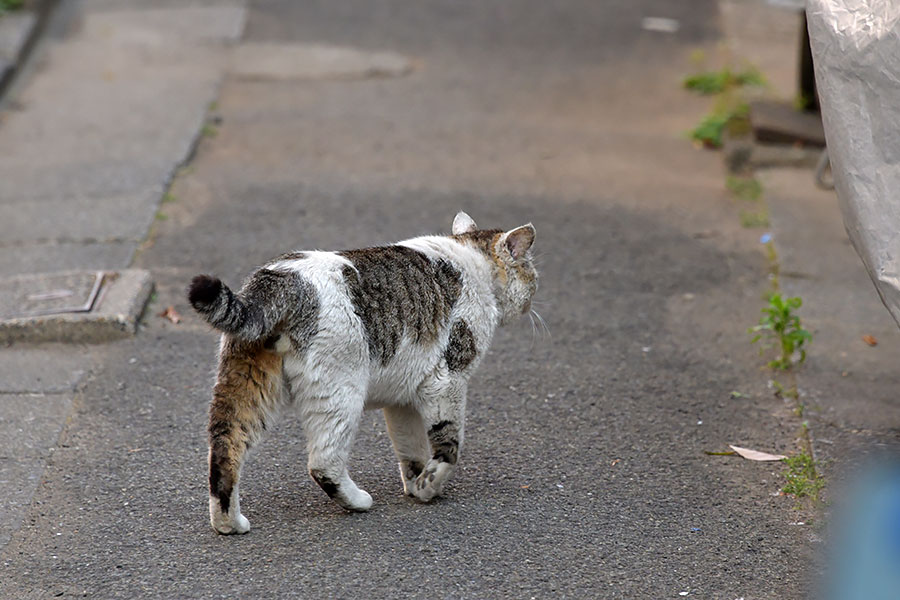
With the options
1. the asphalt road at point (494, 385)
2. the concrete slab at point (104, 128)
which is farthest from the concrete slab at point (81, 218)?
the asphalt road at point (494, 385)

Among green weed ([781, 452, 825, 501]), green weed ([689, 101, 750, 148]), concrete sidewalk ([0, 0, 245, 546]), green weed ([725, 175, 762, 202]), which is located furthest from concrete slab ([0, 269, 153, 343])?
green weed ([689, 101, 750, 148])

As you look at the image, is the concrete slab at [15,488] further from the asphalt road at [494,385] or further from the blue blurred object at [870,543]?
the blue blurred object at [870,543]

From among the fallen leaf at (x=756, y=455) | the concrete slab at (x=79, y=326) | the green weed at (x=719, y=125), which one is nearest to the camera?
the fallen leaf at (x=756, y=455)

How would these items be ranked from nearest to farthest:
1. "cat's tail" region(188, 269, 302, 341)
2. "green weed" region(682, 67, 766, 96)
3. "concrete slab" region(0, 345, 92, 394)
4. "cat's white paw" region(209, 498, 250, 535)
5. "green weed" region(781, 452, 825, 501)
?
"cat's tail" region(188, 269, 302, 341), "cat's white paw" region(209, 498, 250, 535), "green weed" region(781, 452, 825, 501), "concrete slab" region(0, 345, 92, 394), "green weed" region(682, 67, 766, 96)

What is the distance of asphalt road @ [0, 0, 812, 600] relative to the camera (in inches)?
148

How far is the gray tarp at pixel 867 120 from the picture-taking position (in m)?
4.11

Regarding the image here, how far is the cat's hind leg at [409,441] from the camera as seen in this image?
4.19 metres

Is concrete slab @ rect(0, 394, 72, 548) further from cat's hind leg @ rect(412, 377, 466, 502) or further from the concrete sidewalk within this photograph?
cat's hind leg @ rect(412, 377, 466, 502)

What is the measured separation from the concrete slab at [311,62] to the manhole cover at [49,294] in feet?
13.2

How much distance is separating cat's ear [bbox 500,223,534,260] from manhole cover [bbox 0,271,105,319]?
2.43 m

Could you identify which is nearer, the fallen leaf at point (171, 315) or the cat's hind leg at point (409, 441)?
the cat's hind leg at point (409, 441)

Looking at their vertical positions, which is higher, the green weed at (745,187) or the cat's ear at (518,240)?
the cat's ear at (518,240)

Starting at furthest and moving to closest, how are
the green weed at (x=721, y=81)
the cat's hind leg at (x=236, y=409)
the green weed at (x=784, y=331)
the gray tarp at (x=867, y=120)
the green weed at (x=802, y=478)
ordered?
1. the green weed at (x=721, y=81)
2. the green weed at (x=784, y=331)
3. the green weed at (x=802, y=478)
4. the gray tarp at (x=867, y=120)
5. the cat's hind leg at (x=236, y=409)

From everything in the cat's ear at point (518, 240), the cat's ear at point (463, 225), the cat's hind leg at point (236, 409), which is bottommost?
the cat's hind leg at point (236, 409)
